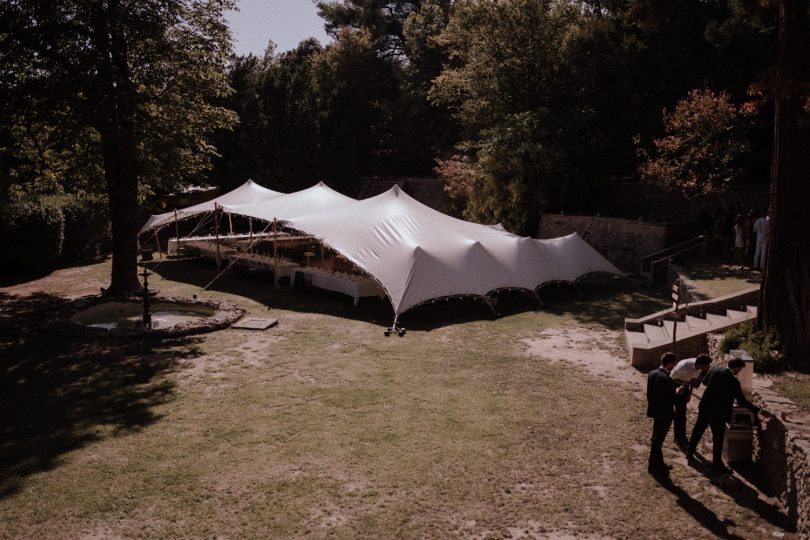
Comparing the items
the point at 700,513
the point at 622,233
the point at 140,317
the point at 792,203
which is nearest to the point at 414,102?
the point at 622,233

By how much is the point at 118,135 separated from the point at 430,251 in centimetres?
Answer: 815

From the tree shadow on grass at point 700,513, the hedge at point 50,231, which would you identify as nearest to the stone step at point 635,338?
the tree shadow on grass at point 700,513

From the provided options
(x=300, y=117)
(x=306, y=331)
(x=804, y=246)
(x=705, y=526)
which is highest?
(x=300, y=117)

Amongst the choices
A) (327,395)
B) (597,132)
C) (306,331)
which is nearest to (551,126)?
(597,132)

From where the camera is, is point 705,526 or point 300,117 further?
point 300,117

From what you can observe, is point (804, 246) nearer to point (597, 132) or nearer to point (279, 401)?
point (279, 401)

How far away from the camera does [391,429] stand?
8.74 metres

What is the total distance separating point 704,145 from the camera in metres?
21.4

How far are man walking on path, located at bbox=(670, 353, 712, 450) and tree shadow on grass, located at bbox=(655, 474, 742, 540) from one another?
124 cm

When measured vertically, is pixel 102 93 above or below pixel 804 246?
above

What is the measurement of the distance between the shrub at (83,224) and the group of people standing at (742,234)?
21764 millimetres

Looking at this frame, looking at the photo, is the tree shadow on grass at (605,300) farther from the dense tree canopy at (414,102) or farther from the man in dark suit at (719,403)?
the man in dark suit at (719,403)

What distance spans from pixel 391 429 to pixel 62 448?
436 centimetres

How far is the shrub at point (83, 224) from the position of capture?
76.1 feet
